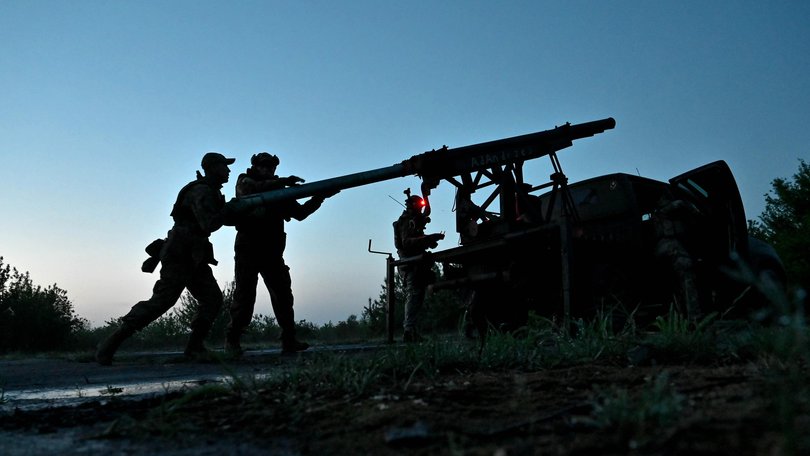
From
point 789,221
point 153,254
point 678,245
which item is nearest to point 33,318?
point 153,254

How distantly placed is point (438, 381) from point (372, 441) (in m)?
1.33

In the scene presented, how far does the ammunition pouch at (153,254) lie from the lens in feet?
23.7

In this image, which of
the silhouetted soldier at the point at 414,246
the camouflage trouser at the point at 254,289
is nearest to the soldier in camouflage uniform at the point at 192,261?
the camouflage trouser at the point at 254,289

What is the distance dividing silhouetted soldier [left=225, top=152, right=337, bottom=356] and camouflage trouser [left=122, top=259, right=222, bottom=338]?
0.34m

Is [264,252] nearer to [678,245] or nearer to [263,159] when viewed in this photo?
[263,159]

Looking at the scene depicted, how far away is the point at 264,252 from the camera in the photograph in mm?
7832

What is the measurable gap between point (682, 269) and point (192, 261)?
5.78 meters

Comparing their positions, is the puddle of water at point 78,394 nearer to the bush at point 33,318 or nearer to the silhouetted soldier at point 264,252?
the silhouetted soldier at point 264,252

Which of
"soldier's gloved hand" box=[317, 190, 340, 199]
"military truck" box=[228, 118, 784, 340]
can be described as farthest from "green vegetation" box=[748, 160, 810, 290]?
"soldier's gloved hand" box=[317, 190, 340, 199]

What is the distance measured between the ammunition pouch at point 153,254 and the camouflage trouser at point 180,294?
0.26 m

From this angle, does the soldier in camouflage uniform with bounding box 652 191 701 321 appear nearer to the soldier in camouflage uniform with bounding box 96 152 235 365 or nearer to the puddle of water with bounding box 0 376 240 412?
the soldier in camouflage uniform with bounding box 96 152 235 365

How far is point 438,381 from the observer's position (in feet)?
10.8

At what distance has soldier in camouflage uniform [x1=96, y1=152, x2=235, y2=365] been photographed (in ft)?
22.4

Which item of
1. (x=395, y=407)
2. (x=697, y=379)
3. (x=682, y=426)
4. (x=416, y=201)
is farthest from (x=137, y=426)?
(x=416, y=201)
